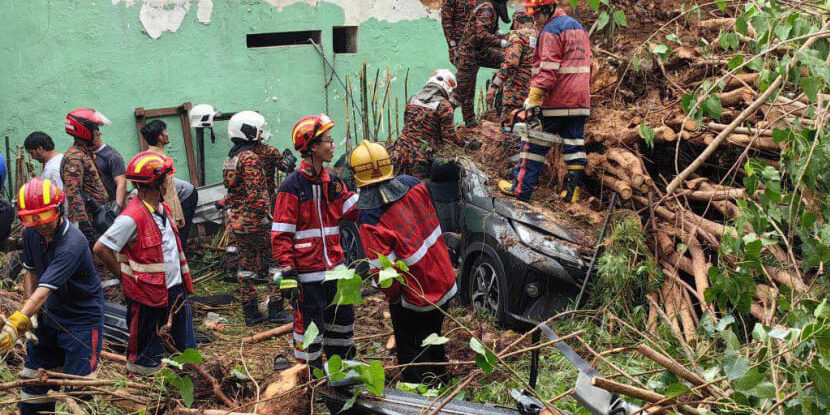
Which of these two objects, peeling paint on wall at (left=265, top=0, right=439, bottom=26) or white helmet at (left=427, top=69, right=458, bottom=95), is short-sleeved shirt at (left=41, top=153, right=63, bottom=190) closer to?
white helmet at (left=427, top=69, right=458, bottom=95)

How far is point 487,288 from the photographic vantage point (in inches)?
244

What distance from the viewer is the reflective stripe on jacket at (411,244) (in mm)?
4773

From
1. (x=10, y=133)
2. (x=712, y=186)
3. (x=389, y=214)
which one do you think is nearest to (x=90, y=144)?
(x=10, y=133)

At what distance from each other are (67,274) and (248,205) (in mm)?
2917

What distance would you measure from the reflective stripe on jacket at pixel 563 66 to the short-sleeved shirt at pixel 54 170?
4.78 metres

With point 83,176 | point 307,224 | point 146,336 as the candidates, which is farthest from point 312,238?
point 83,176

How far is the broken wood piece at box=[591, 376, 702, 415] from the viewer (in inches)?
97.7

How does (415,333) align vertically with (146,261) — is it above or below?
below

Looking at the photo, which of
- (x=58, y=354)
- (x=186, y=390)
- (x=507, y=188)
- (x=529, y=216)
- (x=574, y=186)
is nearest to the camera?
(x=186, y=390)

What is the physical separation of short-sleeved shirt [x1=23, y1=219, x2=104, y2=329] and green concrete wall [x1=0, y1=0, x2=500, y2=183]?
5386 millimetres

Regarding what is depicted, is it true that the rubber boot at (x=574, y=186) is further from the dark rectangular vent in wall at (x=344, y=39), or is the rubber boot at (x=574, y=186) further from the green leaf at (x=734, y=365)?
the dark rectangular vent in wall at (x=344, y=39)

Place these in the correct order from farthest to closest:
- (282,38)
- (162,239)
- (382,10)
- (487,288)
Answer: (382,10) → (282,38) → (487,288) → (162,239)

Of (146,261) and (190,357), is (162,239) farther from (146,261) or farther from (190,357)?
(190,357)

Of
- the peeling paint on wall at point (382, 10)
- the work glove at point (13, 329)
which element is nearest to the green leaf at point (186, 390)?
the work glove at point (13, 329)
